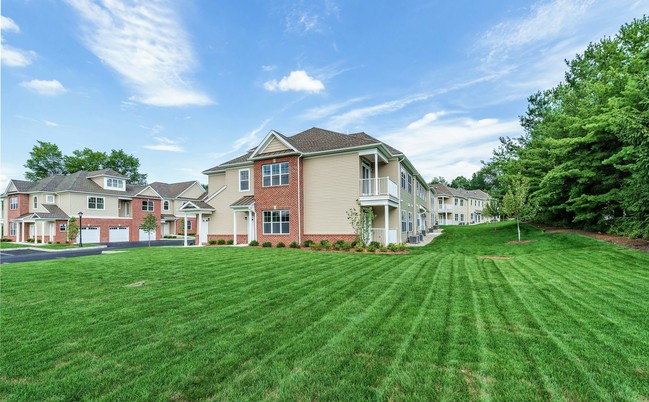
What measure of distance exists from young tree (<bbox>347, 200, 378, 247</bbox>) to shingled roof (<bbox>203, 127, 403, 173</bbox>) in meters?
3.59

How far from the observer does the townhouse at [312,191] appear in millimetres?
17266

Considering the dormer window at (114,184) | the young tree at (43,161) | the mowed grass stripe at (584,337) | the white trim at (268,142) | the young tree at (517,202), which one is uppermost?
the young tree at (43,161)

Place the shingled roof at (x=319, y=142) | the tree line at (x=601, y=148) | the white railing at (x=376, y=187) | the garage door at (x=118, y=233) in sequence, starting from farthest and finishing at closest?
the garage door at (x=118, y=233)
the shingled roof at (x=319, y=142)
the white railing at (x=376, y=187)
the tree line at (x=601, y=148)

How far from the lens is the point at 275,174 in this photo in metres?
19.0

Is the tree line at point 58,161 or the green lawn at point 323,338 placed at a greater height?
the tree line at point 58,161

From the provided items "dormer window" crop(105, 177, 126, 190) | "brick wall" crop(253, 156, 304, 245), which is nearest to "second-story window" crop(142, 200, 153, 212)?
"dormer window" crop(105, 177, 126, 190)

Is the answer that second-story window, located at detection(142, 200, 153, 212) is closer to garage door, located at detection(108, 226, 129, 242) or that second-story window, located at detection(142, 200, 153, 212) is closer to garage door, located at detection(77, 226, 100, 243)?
garage door, located at detection(108, 226, 129, 242)

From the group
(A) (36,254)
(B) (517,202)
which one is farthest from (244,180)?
(B) (517,202)

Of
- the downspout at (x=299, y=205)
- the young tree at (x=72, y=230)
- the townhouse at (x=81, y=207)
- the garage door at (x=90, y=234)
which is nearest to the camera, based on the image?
the downspout at (x=299, y=205)

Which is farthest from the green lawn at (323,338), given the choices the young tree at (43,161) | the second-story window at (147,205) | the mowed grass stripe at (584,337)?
the young tree at (43,161)

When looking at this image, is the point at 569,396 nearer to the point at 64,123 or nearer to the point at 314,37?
the point at 314,37

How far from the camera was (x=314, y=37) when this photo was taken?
17.8 metres

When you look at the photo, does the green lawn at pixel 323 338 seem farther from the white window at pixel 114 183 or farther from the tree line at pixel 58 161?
the tree line at pixel 58 161

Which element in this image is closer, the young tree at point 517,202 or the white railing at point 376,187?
the white railing at point 376,187
